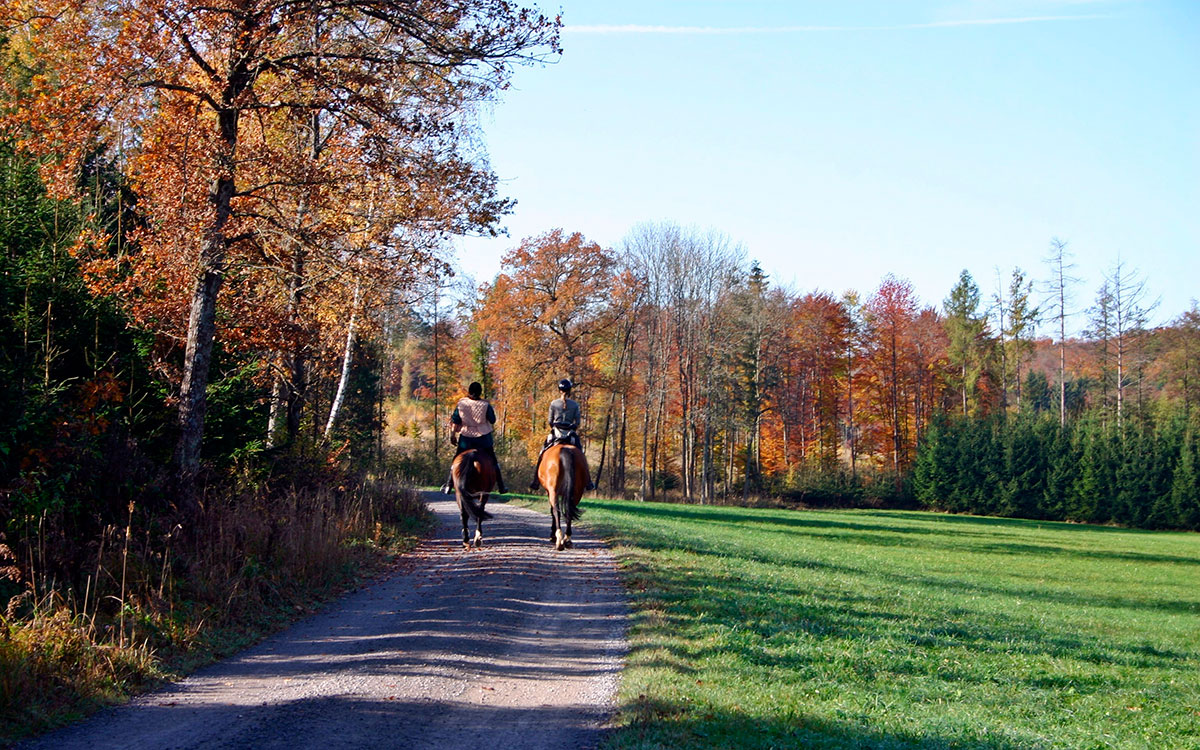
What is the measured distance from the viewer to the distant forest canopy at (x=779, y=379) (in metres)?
55.6

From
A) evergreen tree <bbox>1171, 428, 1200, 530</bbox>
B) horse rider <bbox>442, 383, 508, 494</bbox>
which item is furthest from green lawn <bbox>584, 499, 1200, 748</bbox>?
evergreen tree <bbox>1171, 428, 1200, 530</bbox>

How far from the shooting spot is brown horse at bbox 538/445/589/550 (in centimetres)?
1495

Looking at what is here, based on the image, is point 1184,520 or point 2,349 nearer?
point 2,349

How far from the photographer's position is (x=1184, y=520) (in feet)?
211

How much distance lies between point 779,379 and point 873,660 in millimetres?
58788

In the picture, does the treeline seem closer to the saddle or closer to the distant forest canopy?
the distant forest canopy

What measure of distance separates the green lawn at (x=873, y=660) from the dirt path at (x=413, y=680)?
541mm

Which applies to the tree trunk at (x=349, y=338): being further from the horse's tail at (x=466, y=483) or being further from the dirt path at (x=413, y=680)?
the dirt path at (x=413, y=680)

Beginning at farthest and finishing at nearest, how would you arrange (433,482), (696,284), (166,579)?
(696,284)
(433,482)
(166,579)

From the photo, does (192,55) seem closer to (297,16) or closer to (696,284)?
(297,16)

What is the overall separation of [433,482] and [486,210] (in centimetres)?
3572

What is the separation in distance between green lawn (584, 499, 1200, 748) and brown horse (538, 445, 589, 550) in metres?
1.38

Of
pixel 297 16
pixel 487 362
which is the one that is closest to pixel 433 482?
pixel 487 362

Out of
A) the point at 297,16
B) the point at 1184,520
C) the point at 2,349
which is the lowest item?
the point at 1184,520
